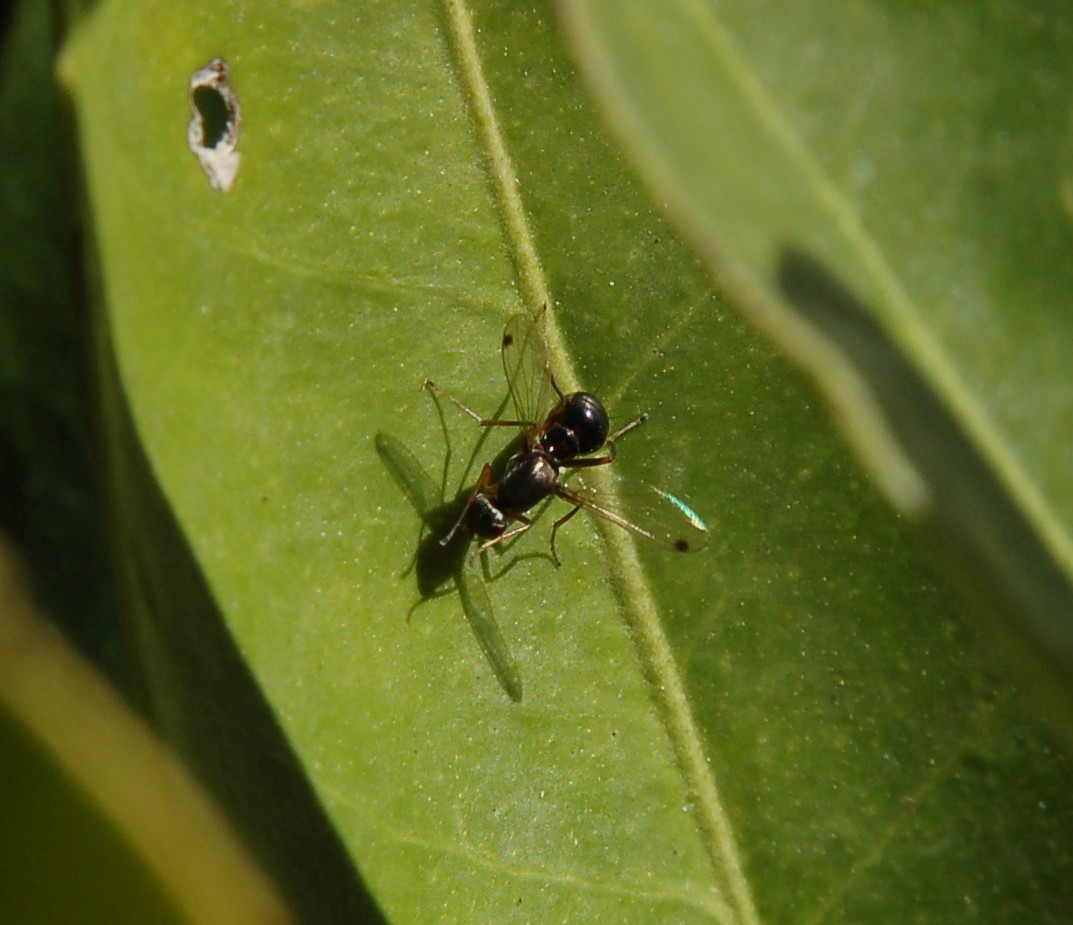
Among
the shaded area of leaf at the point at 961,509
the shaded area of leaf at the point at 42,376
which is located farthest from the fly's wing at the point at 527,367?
the shaded area of leaf at the point at 42,376

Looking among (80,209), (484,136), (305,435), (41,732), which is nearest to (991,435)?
(484,136)

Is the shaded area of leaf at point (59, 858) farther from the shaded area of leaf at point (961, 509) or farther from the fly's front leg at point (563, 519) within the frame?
the shaded area of leaf at point (961, 509)

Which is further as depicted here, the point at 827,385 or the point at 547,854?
the point at 547,854

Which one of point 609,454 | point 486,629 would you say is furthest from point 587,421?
point 486,629

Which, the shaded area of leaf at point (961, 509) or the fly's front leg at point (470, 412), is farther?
the fly's front leg at point (470, 412)

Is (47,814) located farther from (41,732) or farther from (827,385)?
(827,385)

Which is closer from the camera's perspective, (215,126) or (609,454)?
(215,126)

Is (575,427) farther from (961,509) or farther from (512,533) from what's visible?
(961,509)
